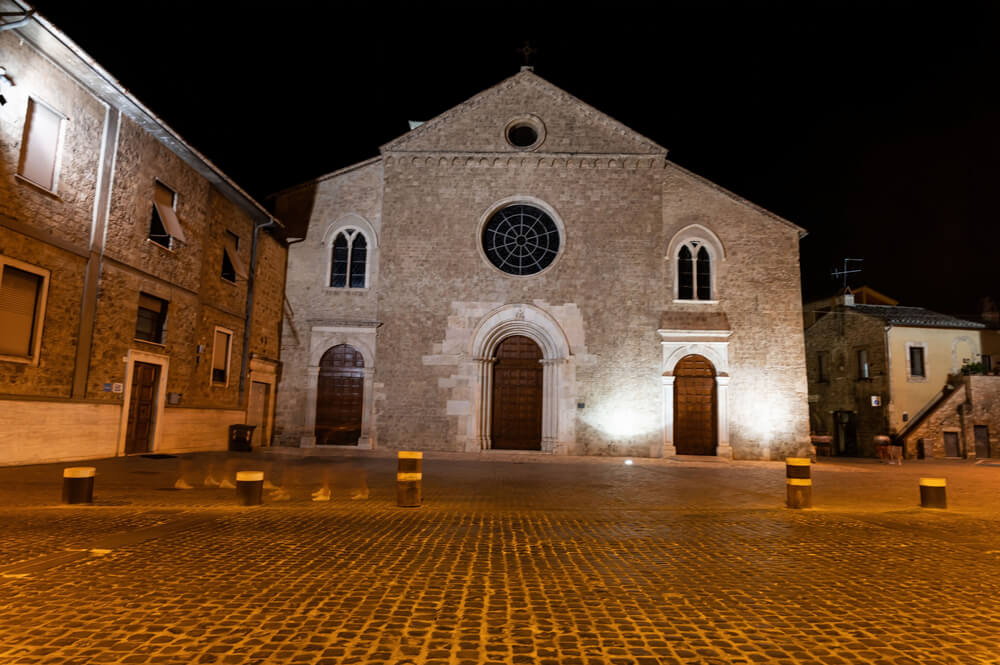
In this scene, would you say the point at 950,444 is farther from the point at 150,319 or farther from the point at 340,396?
the point at 150,319

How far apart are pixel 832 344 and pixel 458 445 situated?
2148cm

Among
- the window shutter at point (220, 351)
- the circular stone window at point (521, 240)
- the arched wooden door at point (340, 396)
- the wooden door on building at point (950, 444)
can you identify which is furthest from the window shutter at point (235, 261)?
the wooden door on building at point (950, 444)

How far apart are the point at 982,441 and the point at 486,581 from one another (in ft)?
95.4

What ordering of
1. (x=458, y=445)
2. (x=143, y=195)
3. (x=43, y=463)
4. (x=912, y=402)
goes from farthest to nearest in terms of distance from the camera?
(x=912, y=402) < (x=458, y=445) < (x=143, y=195) < (x=43, y=463)

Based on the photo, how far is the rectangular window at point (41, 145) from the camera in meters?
11.6

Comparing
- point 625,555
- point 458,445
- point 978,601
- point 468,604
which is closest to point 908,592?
point 978,601

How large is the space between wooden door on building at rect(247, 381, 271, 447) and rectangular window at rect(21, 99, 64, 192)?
9.09 meters

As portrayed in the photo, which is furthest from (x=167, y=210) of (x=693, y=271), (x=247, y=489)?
(x=693, y=271)

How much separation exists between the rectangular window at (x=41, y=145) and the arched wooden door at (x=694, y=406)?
17820mm

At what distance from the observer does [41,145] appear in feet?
39.2

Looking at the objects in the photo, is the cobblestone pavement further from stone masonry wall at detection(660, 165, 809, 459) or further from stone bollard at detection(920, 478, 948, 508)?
stone masonry wall at detection(660, 165, 809, 459)

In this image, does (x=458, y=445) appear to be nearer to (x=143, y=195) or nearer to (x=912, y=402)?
(x=143, y=195)

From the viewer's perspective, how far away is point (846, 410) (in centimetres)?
2877

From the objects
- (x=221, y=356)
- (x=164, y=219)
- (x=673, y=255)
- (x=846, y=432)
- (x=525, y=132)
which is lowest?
(x=846, y=432)
